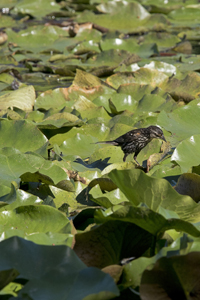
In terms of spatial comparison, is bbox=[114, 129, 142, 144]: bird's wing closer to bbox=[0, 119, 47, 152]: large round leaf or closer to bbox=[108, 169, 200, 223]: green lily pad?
bbox=[0, 119, 47, 152]: large round leaf

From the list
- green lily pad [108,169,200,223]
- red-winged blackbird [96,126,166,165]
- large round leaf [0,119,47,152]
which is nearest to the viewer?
green lily pad [108,169,200,223]

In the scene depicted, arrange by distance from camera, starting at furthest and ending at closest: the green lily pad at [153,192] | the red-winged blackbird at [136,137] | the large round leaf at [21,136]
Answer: the red-winged blackbird at [136,137] → the large round leaf at [21,136] → the green lily pad at [153,192]

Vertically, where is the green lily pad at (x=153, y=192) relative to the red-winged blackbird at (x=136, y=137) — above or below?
above

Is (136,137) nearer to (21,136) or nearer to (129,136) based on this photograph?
(129,136)

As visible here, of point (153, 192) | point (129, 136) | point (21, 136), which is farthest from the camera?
point (129, 136)

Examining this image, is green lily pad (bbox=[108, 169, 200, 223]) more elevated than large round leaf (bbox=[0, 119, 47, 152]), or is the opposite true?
green lily pad (bbox=[108, 169, 200, 223])

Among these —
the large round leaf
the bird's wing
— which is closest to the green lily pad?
the large round leaf

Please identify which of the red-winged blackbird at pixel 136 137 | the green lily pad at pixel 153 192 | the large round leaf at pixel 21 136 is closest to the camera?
the green lily pad at pixel 153 192

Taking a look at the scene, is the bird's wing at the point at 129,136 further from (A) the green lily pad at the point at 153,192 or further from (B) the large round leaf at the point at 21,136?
(A) the green lily pad at the point at 153,192

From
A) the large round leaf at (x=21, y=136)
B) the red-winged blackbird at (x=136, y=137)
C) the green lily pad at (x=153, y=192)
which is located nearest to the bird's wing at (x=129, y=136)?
the red-winged blackbird at (x=136, y=137)

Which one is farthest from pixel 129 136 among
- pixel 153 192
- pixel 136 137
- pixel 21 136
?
pixel 153 192

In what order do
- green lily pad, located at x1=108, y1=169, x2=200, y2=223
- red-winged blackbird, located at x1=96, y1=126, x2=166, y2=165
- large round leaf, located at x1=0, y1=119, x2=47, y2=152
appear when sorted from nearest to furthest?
green lily pad, located at x1=108, y1=169, x2=200, y2=223 < large round leaf, located at x1=0, y1=119, x2=47, y2=152 < red-winged blackbird, located at x1=96, y1=126, x2=166, y2=165

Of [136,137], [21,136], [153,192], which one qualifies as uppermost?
[153,192]

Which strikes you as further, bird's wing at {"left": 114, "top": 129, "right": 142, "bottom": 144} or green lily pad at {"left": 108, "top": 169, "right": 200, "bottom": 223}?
bird's wing at {"left": 114, "top": 129, "right": 142, "bottom": 144}
